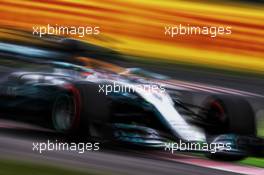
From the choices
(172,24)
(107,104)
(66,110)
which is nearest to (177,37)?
(172,24)

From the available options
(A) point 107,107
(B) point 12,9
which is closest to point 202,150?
(A) point 107,107

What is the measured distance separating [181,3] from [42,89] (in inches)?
37.3

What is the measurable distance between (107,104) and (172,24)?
578mm

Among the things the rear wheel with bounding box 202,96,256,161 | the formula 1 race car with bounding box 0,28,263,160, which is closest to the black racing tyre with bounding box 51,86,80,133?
the formula 1 race car with bounding box 0,28,263,160

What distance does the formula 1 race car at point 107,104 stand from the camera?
394 cm

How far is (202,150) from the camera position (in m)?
4.02

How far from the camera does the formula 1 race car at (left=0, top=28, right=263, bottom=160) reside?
394 cm

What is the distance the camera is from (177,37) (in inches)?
149

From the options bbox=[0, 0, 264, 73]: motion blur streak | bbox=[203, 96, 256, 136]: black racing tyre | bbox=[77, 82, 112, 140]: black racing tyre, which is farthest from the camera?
bbox=[77, 82, 112, 140]: black racing tyre

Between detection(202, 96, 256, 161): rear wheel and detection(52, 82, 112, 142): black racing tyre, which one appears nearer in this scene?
detection(202, 96, 256, 161): rear wheel

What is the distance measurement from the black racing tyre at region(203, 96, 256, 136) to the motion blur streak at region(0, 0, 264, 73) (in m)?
0.25

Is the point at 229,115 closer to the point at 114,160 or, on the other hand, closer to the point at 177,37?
the point at 177,37

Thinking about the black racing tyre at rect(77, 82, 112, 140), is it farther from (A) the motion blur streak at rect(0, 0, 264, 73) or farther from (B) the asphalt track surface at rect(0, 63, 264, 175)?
(A) the motion blur streak at rect(0, 0, 264, 73)

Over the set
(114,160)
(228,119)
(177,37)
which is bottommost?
(114,160)
